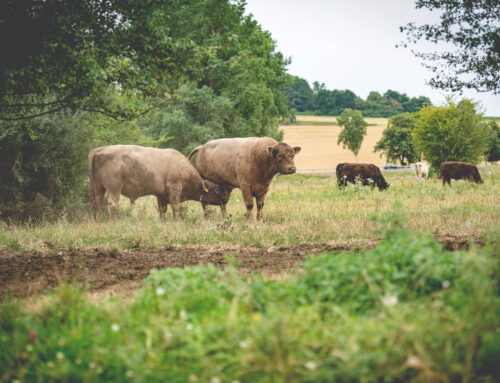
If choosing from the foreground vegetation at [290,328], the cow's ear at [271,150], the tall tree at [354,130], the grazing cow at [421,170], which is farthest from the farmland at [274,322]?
the tall tree at [354,130]

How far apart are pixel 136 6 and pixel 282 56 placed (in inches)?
1373

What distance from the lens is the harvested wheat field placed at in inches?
3071

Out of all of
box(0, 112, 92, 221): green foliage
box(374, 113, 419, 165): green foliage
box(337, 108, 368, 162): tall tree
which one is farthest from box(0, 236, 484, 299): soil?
box(337, 108, 368, 162): tall tree

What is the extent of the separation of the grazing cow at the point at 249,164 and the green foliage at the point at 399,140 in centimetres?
5857

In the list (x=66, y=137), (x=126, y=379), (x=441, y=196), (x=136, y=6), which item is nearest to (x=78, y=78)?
(x=136, y=6)

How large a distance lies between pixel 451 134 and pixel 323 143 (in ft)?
186

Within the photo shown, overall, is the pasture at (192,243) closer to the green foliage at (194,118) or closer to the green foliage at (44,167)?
the green foliage at (44,167)

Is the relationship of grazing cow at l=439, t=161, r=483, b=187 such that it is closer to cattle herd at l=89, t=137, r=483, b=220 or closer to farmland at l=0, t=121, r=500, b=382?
cattle herd at l=89, t=137, r=483, b=220

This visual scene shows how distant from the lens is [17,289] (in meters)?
4.99

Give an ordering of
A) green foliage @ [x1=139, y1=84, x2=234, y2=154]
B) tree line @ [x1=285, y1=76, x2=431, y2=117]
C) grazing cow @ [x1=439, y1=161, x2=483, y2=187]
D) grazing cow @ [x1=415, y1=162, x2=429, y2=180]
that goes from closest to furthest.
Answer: grazing cow @ [x1=439, y1=161, x2=483, y2=187]
green foliage @ [x1=139, y1=84, x2=234, y2=154]
grazing cow @ [x1=415, y1=162, x2=429, y2=180]
tree line @ [x1=285, y1=76, x2=431, y2=117]

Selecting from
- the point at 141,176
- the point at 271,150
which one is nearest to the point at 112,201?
the point at 141,176

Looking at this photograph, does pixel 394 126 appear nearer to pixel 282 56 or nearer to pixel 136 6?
pixel 282 56

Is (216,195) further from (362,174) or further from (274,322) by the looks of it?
(274,322)

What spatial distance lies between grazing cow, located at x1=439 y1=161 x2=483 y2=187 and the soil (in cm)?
1298
